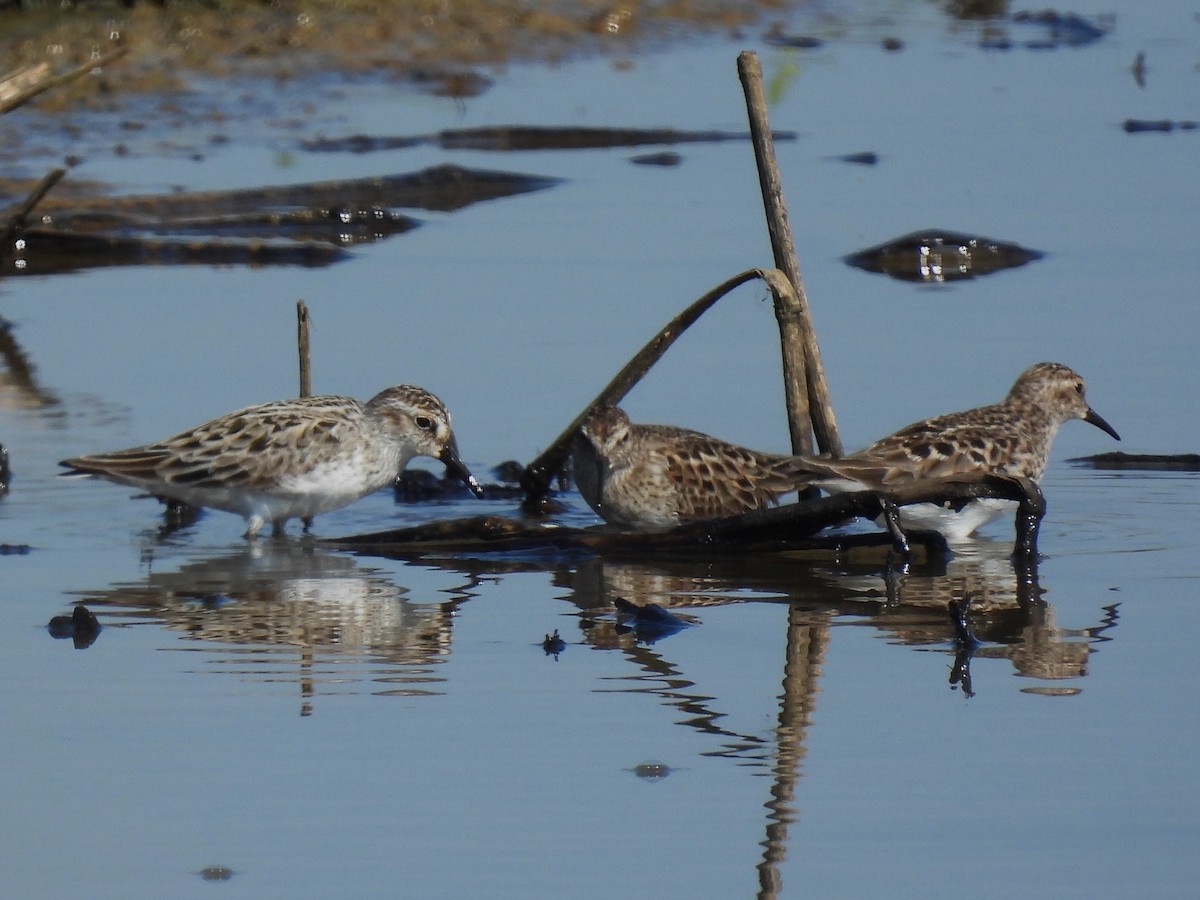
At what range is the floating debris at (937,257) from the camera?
13633 mm

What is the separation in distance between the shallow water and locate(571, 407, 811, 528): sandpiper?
1.47 feet

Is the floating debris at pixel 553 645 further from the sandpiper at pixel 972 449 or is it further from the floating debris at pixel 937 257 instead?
the floating debris at pixel 937 257

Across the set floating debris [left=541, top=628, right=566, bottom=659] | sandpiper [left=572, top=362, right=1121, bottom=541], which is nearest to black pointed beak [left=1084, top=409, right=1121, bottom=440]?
sandpiper [left=572, top=362, right=1121, bottom=541]

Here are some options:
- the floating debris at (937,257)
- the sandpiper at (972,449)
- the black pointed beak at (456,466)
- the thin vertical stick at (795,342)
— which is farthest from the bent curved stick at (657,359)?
the floating debris at (937,257)

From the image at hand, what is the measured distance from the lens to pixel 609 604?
8.43m

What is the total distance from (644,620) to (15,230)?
239 inches

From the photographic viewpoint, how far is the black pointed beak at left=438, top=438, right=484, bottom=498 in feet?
33.2

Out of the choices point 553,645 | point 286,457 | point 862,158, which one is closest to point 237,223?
point 862,158

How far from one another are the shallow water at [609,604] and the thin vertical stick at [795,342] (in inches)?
30.5

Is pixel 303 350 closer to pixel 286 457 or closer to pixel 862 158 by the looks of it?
Result: pixel 286 457

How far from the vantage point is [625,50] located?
20922mm

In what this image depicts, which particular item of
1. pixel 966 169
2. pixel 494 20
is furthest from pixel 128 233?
pixel 494 20

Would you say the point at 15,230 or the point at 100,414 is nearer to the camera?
the point at 100,414

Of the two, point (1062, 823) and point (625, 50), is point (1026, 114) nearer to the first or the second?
point (625, 50)
